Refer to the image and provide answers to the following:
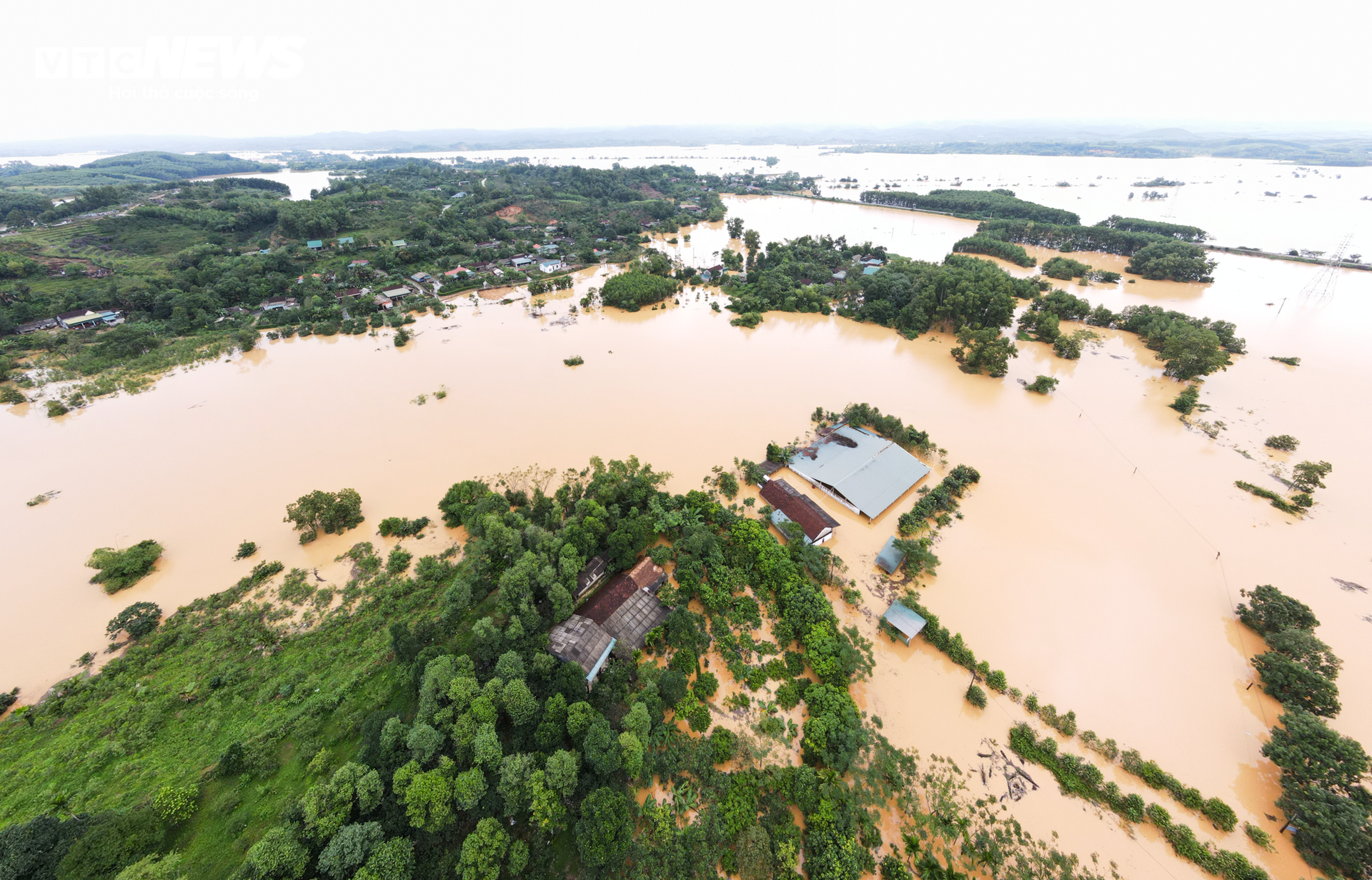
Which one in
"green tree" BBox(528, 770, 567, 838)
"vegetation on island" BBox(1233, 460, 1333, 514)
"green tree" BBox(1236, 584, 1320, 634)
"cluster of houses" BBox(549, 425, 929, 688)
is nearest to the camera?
"green tree" BBox(528, 770, 567, 838)

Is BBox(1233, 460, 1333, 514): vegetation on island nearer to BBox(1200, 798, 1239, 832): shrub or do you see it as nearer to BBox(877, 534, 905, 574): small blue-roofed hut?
BBox(1200, 798, 1239, 832): shrub

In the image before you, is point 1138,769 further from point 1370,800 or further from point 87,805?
point 87,805

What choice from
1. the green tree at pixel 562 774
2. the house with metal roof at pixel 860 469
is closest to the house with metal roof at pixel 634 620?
the green tree at pixel 562 774

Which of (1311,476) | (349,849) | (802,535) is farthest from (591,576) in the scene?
(1311,476)

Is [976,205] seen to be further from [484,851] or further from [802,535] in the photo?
[484,851]

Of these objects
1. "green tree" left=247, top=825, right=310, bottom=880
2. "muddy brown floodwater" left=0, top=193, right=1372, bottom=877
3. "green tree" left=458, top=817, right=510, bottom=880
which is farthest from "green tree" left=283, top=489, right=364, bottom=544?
"green tree" left=458, top=817, right=510, bottom=880
